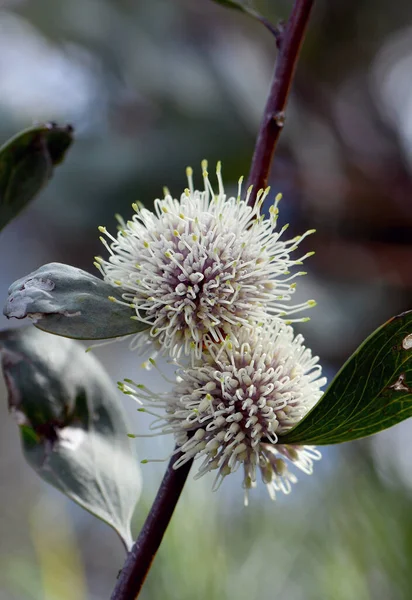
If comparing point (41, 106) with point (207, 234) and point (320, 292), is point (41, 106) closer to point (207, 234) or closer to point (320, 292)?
point (320, 292)

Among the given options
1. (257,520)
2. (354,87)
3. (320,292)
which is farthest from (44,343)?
(354,87)

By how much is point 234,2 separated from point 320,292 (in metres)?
2.49

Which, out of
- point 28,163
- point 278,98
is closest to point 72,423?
point 28,163

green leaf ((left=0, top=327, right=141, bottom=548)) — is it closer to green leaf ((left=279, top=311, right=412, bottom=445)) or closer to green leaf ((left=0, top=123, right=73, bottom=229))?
green leaf ((left=0, top=123, right=73, bottom=229))

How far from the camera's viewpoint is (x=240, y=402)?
2.16 ft

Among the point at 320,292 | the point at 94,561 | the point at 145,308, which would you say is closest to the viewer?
the point at 145,308

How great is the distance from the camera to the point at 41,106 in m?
3.25

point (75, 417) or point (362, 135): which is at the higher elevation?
point (362, 135)

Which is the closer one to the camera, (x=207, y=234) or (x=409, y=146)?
(x=207, y=234)

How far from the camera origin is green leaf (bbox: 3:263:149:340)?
0.55m

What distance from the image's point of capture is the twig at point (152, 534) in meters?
0.62

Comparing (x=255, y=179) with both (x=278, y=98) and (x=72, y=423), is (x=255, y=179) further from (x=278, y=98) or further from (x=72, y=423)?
(x=72, y=423)

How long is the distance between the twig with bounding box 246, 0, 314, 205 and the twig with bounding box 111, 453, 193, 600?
312mm

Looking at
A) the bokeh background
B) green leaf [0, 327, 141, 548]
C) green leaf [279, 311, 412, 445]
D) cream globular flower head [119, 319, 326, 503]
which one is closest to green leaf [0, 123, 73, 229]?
green leaf [0, 327, 141, 548]
